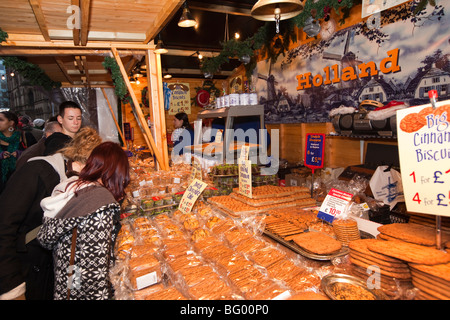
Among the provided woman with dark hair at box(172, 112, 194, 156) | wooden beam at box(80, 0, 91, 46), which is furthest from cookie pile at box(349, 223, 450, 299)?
woman with dark hair at box(172, 112, 194, 156)

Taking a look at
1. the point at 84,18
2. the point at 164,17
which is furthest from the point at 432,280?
the point at 84,18

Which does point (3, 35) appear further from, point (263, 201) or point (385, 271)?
point (385, 271)

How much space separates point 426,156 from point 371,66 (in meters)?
3.86

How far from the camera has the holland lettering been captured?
421 centimetres

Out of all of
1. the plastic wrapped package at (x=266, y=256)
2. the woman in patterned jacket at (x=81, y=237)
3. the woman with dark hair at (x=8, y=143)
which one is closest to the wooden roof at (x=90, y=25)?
the woman with dark hair at (x=8, y=143)

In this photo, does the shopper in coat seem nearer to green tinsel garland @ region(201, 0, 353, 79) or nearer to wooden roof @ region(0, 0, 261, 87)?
wooden roof @ region(0, 0, 261, 87)

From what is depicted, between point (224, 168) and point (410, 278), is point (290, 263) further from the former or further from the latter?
point (224, 168)

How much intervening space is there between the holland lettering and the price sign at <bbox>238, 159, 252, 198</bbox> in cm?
313

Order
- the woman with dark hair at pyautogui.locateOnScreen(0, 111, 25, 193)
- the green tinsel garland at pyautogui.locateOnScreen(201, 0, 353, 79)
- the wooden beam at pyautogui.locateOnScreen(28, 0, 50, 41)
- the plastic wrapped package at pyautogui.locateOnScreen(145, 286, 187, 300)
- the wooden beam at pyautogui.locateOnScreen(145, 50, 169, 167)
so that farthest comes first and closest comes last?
1. the green tinsel garland at pyautogui.locateOnScreen(201, 0, 353, 79)
2. the woman with dark hair at pyautogui.locateOnScreen(0, 111, 25, 193)
3. the wooden beam at pyautogui.locateOnScreen(145, 50, 169, 167)
4. the wooden beam at pyautogui.locateOnScreen(28, 0, 50, 41)
5. the plastic wrapped package at pyautogui.locateOnScreen(145, 286, 187, 300)

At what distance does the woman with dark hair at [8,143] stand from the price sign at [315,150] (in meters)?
5.91

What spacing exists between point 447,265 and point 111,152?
2.17 m

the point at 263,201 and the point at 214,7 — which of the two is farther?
the point at 214,7

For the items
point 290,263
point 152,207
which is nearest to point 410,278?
point 290,263

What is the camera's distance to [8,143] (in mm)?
5590
